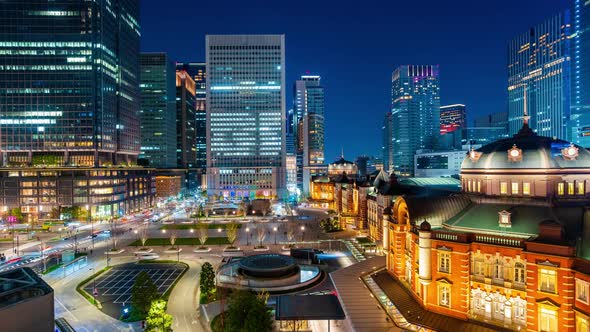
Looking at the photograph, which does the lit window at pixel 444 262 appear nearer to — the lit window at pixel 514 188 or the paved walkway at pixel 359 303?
the paved walkway at pixel 359 303

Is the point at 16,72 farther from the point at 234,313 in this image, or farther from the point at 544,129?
the point at 544,129

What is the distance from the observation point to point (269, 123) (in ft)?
596

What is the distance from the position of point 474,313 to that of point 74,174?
12415 centimetres

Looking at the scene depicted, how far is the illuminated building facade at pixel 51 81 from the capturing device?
394ft

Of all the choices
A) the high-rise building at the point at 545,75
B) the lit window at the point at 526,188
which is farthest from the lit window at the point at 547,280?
the high-rise building at the point at 545,75

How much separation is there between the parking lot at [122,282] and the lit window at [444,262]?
123ft

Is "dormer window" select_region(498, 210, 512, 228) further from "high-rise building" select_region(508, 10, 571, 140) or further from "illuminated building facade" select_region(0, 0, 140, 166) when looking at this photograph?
"high-rise building" select_region(508, 10, 571, 140)

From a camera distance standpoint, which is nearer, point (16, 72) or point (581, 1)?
point (16, 72)

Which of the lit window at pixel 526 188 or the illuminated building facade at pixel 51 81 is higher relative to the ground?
the illuminated building facade at pixel 51 81

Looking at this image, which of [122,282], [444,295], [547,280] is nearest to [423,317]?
[444,295]

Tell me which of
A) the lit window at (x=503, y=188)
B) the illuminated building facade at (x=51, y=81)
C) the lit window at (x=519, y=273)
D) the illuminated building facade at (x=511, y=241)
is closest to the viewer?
the illuminated building facade at (x=511, y=241)

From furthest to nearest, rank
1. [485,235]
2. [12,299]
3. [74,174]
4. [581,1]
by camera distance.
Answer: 1. [581,1]
2. [74,174]
3. [485,235]
4. [12,299]

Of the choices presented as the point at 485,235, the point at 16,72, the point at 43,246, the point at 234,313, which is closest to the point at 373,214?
the point at 485,235

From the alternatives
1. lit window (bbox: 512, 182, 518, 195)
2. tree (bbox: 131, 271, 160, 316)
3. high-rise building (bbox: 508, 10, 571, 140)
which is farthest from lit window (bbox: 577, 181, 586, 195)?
high-rise building (bbox: 508, 10, 571, 140)
